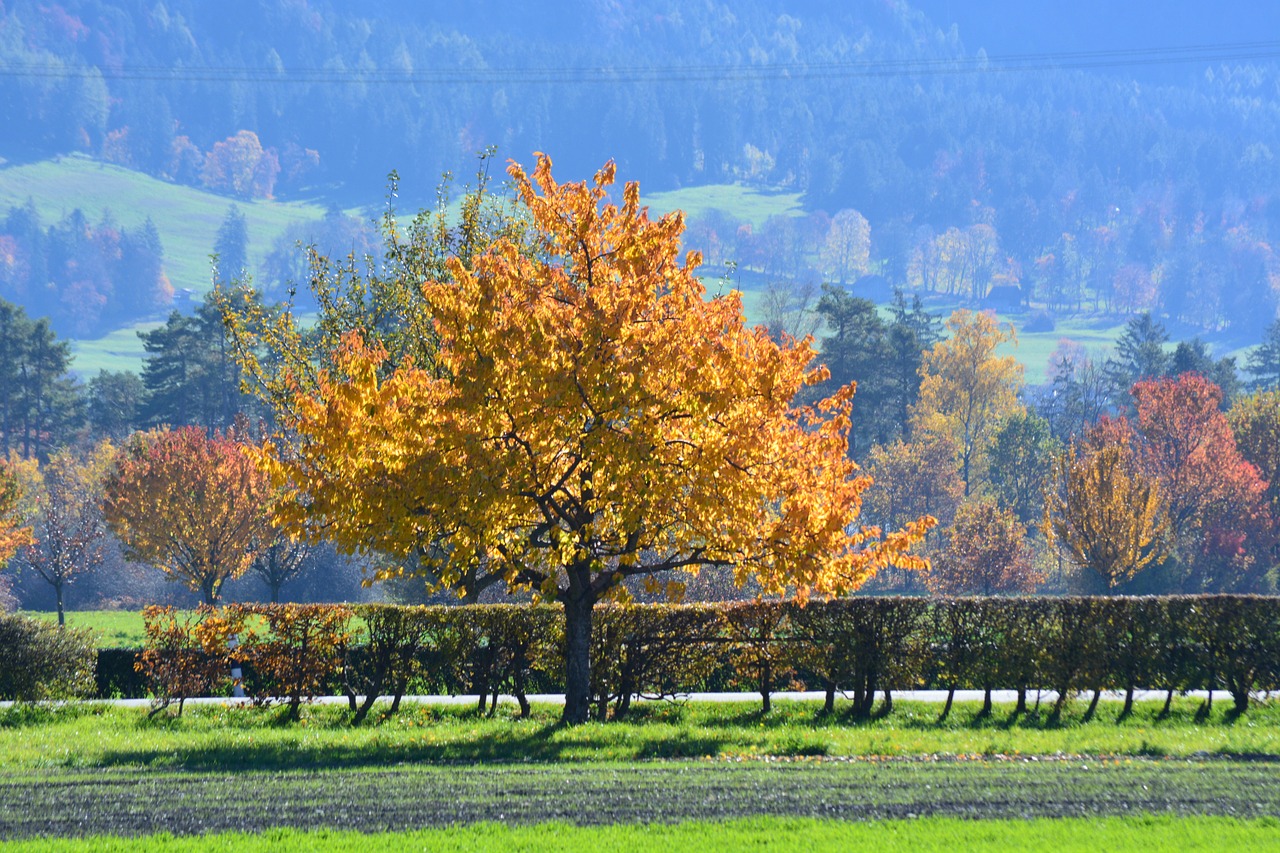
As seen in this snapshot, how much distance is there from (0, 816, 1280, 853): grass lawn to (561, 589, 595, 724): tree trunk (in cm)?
603

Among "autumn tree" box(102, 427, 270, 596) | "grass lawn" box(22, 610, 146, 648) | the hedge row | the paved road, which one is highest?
"autumn tree" box(102, 427, 270, 596)

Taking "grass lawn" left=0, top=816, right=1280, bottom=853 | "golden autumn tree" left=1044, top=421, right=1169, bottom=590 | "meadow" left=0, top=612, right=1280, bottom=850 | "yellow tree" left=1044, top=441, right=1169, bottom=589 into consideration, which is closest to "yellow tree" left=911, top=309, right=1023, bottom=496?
"golden autumn tree" left=1044, top=421, right=1169, bottom=590

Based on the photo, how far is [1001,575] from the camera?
143 ft

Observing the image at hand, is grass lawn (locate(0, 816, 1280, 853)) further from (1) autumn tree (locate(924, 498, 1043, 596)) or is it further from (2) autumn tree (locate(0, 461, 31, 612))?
(1) autumn tree (locate(924, 498, 1043, 596))

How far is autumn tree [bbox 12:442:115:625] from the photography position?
42.0 m

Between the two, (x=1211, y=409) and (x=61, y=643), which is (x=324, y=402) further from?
(x=1211, y=409)

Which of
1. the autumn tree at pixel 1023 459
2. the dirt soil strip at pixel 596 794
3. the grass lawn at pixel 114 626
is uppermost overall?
the autumn tree at pixel 1023 459

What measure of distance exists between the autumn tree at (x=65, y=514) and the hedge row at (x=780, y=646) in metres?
24.5

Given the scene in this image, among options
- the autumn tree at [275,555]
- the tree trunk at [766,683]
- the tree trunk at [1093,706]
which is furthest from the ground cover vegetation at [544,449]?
the tree trunk at [1093,706]

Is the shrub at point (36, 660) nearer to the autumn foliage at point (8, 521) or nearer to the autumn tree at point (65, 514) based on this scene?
the autumn foliage at point (8, 521)

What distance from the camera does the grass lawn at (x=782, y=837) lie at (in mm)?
8906

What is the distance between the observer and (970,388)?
8906 cm

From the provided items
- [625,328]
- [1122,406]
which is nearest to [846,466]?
[625,328]

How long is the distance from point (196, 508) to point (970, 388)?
67660mm
